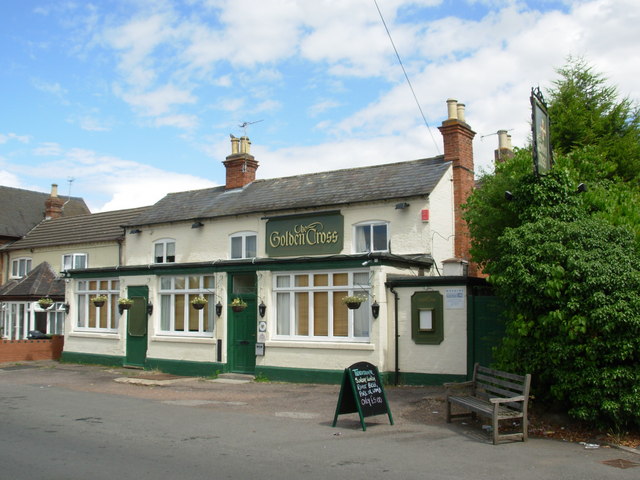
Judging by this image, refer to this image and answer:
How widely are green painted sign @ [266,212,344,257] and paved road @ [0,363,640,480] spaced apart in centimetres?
667

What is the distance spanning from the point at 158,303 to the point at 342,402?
1114 centimetres

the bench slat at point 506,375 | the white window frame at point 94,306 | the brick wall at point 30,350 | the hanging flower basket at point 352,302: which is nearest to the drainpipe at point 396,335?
the hanging flower basket at point 352,302

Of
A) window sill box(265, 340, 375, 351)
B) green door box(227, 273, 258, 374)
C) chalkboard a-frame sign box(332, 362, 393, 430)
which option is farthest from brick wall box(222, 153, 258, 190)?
chalkboard a-frame sign box(332, 362, 393, 430)

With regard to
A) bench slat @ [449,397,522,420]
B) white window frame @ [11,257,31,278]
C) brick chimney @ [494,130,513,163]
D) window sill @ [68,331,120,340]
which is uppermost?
brick chimney @ [494,130,513,163]

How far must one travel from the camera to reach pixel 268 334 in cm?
1769

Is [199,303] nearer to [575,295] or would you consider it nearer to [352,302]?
[352,302]

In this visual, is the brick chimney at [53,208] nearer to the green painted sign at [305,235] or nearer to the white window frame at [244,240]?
the white window frame at [244,240]

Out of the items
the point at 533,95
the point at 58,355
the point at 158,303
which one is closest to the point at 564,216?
the point at 533,95

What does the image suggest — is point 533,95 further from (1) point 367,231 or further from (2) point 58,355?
(2) point 58,355

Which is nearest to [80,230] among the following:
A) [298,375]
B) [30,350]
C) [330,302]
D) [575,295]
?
[30,350]

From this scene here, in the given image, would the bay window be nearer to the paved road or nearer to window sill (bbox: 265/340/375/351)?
window sill (bbox: 265/340/375/351)

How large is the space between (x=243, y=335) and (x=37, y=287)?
1474 cm

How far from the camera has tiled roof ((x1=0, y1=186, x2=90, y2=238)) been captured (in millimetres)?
37047

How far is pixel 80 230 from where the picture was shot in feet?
101
